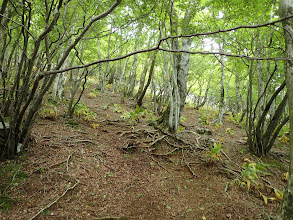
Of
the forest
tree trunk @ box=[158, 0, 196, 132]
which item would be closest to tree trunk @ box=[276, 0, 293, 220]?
the forest

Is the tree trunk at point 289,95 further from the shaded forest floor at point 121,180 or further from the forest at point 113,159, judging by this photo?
the shaded forest floor at point 121,180

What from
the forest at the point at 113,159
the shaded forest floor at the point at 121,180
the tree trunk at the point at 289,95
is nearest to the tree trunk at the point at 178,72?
the forest at the point at 113,159

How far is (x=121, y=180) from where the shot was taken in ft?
12.2

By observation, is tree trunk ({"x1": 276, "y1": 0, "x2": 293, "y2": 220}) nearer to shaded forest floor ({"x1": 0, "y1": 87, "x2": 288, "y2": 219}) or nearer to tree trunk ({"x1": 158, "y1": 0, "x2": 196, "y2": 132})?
shaded forest floor ({"x1": 0, "y1": 87, "x2": 288, "y2": 219})

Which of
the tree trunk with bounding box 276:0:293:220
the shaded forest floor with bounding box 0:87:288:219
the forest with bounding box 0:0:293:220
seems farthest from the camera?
the shaded forest floor with bounding box 0:87:288:219

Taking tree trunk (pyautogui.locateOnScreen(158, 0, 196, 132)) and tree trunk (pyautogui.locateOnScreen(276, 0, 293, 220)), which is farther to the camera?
tree trunk (pyautogui.locateOnScreen(158, 0, 196, 132))

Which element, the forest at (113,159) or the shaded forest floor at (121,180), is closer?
the forest at (113,159)

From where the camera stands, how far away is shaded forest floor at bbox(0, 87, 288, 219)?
2.66m

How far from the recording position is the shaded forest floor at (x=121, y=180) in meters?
2.66

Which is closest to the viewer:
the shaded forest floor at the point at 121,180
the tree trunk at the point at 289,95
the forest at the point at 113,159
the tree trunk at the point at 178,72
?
the tree trunk at the point at 289,95

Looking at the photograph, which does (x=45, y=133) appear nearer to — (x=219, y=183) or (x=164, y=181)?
(x=164, y=181)

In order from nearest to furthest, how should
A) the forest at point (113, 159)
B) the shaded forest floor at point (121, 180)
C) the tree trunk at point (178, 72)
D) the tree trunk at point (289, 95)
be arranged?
the tree trunk at point (289, 95), the forest at point (113, 159), the shaded forest floor at point (121, 180), the tree trunk at point (178, 72)

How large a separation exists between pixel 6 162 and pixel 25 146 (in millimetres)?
596

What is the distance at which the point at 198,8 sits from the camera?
584 cm
